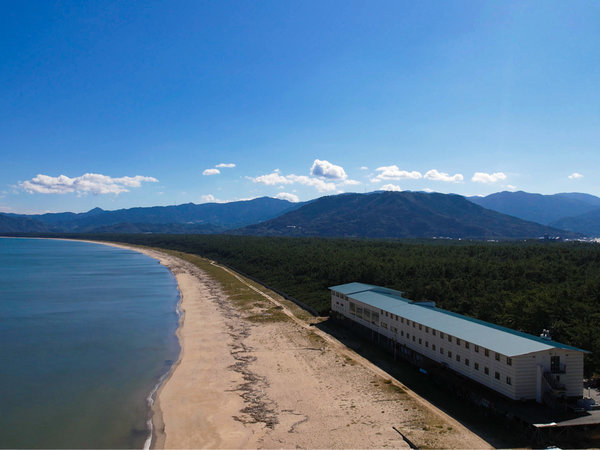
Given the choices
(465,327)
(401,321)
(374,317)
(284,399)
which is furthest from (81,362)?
(465,327)

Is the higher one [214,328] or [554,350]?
[554,350]

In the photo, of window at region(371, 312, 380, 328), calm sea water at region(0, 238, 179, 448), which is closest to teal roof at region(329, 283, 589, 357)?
window at region(371, 312, 380, 328)

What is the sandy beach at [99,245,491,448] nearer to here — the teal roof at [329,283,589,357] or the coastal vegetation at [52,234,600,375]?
the teal roof at [329,283,589,357]

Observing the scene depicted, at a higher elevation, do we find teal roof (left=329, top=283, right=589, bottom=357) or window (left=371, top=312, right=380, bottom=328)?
teal roof (left=329, top=283, right=589, bottom=357)

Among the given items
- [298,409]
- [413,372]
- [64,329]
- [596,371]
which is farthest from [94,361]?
[596,371]

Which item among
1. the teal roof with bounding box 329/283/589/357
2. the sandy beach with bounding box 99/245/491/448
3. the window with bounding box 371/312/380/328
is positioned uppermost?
the teal roof with bounding box 329/283/589/357

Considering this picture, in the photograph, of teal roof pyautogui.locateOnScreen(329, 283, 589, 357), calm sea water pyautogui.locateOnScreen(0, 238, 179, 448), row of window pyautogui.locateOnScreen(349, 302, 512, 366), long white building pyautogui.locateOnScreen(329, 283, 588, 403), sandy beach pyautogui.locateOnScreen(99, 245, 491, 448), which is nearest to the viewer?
sandy beach pyautogui.locateOnScreen(99, 245, 491, 448)

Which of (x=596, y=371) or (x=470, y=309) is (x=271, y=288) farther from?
(x=596, y=371)
